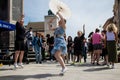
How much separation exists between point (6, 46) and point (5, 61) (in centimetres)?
635

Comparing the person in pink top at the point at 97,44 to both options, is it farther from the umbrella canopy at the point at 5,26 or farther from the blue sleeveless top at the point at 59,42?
the blue sleeveless top at the point at 59,42

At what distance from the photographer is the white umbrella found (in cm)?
1073

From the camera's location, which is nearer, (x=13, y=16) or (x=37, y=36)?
(x=37, y=36)

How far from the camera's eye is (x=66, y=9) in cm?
1088

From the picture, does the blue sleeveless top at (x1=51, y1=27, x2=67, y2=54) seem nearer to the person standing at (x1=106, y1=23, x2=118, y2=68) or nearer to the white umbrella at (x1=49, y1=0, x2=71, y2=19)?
the white umbrella at (x1=49, y1=0, x2=71, y2=19)

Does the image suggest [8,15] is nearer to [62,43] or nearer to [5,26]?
[5,26]

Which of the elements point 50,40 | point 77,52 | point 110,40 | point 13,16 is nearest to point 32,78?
point 110,40

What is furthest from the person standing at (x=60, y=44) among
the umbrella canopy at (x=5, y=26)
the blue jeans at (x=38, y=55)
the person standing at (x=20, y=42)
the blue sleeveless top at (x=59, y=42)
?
the umbrella canopy at (x=5, y=26)

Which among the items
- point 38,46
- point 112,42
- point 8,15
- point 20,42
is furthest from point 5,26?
point 112,42

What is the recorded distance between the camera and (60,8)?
1084cm

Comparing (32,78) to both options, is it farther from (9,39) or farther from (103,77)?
(9,39)

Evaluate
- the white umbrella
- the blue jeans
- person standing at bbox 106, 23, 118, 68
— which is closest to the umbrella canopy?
the blue jeans

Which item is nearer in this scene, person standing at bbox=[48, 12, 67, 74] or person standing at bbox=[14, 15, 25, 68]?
person standing at bbox=[48, 12, 67, 74]

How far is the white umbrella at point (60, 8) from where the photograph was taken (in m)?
10.7
